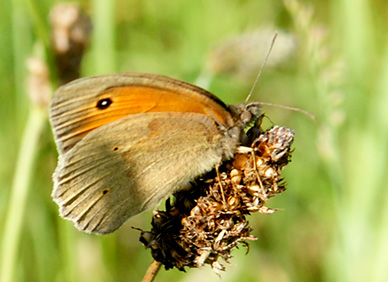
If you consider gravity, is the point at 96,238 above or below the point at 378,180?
below

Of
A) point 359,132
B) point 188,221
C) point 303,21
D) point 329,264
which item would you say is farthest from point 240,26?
point 188,221

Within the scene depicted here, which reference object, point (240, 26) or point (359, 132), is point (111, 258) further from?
point (240, 26)

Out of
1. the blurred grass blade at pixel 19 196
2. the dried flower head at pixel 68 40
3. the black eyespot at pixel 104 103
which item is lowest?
the blurred grass blade at pixel 19 196

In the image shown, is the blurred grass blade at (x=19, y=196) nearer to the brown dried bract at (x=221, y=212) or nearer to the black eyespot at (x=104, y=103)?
the black eyespot at (x=104, y=103)

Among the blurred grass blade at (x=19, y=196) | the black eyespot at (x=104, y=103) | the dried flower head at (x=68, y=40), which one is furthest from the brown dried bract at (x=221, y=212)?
the dried flower head at (x=68, y=40)

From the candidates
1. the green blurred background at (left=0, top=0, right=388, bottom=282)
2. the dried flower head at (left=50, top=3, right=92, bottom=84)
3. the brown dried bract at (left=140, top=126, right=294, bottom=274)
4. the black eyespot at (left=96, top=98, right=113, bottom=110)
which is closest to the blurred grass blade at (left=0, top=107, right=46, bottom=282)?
the green blurred background at (left=0, top=0, right=388, bottom=282)

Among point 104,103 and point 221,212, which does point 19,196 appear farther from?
point 221,212
